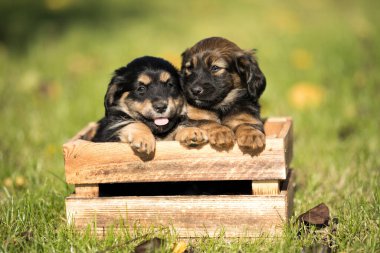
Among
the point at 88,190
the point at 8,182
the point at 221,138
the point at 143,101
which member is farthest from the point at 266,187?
the point at 8,182

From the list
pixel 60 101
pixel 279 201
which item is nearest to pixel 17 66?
pixel 60 101

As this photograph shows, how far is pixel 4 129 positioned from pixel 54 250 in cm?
329

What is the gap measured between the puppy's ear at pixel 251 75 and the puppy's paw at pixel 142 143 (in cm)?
95

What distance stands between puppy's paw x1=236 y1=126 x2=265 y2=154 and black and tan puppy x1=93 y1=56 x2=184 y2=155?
595 mm

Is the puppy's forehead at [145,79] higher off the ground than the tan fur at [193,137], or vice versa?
the puppy's forehead at [145,79]

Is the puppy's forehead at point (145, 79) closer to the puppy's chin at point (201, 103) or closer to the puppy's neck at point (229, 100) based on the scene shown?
the puppy's chin at point (201, 103)

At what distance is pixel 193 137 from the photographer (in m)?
3.52

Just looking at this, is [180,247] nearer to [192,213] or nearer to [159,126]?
[192,213]

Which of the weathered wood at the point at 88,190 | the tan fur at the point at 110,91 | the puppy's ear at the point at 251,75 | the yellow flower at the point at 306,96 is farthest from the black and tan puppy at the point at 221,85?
the yellow flower at the point at 306,96

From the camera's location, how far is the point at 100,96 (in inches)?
278

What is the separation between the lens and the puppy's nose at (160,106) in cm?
380

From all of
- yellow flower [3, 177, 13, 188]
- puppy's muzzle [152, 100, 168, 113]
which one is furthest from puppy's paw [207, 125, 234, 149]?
yellow flower [3, 177, 13, 188]

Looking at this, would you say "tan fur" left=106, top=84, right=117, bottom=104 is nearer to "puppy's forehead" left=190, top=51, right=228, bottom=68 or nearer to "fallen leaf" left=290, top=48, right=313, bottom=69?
"puppy's forehead" left=190, top=51, right=228, bottom=68

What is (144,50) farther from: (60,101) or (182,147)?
(182,147)
